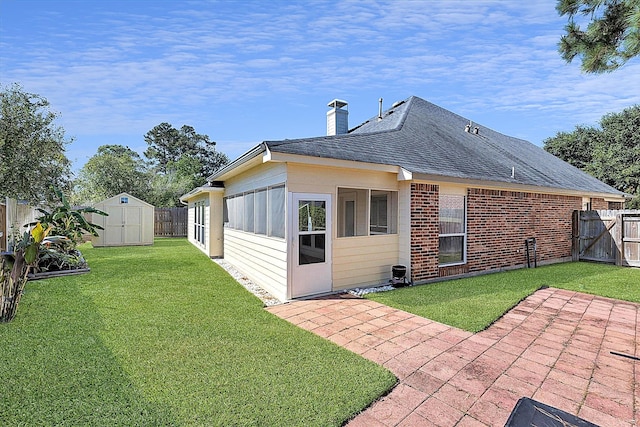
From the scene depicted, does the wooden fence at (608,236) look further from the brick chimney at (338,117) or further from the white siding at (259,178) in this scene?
the white siding at (259,178)

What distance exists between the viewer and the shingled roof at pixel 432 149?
6.80 meters

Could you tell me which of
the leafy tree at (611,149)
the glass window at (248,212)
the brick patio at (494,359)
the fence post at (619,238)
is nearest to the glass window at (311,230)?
the brick patio at (494,359)

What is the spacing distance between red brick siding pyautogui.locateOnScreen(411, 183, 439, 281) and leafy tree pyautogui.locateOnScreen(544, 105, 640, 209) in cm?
2341

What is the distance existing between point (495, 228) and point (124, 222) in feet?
50.1

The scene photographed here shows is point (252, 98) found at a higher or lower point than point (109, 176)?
higher

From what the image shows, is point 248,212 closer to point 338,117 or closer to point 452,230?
point 452,230

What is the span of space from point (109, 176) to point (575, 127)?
3933 cm

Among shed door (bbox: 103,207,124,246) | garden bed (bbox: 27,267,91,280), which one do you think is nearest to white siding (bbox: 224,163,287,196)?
garden bed (bbox: 27,267,91,280)

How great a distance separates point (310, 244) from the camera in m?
6.40

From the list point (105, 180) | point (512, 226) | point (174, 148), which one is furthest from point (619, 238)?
point (174, 148)

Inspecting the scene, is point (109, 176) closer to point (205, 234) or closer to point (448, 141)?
point (205, 234)

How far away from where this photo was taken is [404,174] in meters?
7.02

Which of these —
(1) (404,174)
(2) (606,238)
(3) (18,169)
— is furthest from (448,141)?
(3) (18,169)

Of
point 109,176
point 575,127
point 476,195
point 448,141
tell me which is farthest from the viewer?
point 575,127
